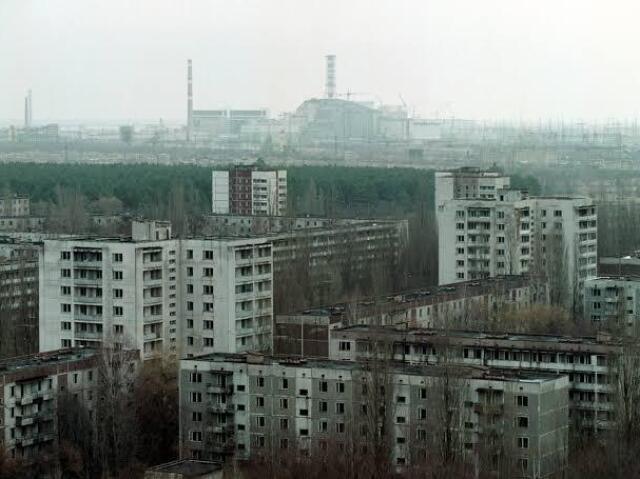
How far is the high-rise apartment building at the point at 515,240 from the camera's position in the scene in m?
16.8

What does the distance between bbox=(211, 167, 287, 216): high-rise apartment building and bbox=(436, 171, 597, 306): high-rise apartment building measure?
8558 mm

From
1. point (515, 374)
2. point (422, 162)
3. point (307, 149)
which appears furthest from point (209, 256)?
point (307, 149)

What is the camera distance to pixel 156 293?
1269 cm

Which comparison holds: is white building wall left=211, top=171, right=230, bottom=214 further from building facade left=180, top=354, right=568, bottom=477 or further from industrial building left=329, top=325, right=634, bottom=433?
building facade left=180, top=354, right=568, bottom=477

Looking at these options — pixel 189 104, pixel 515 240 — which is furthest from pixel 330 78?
pixel 515 240

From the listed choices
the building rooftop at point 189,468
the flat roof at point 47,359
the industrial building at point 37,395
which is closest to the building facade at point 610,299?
the flat roof at point 47,359

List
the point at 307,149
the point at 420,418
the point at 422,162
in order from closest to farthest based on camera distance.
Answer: the point at 420,418
the point at 422,162
the point at 307,149

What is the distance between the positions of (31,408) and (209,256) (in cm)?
293

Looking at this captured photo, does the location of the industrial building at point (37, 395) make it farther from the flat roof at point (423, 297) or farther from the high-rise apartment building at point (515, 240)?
the high-rise apartment building at point (515, 240)

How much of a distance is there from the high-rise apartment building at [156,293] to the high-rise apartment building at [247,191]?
12.5 m

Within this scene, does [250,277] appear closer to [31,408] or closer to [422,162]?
[31,408]

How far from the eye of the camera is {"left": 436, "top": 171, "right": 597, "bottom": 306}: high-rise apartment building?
55.0 ft

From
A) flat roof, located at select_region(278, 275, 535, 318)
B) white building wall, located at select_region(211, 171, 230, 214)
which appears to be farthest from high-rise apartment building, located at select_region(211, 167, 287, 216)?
flat roof, located at select_region(278, 275, 535, 318)

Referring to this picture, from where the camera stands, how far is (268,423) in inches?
407
